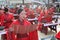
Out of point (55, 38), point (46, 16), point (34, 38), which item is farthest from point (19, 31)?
point (46, 16)

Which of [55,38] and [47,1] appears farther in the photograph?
[47,1]

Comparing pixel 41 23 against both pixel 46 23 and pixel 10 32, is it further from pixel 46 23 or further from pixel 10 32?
pixel 10 32

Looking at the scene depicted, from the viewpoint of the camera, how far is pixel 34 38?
3164mm

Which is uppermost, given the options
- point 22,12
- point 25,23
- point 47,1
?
point 22,12

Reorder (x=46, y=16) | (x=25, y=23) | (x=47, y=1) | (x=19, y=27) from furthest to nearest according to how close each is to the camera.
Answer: (x=47, y=1), (x=46, y=16), (x=25, y=23), (x=19, y=27)

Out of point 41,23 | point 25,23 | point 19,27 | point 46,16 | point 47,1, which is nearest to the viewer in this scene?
point 19,27

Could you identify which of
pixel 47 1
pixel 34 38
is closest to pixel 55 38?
pixel 34 38

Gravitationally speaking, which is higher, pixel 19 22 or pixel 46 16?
pixel 19 22

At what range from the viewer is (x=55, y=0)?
51.3ft

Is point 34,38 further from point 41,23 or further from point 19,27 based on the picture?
point 41,23

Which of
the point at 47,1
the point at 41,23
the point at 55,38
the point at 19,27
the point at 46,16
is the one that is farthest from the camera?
the point at 47,1

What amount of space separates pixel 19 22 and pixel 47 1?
12.1 metres

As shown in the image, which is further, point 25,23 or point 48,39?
point 25,23

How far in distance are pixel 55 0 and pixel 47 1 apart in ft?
2.99
